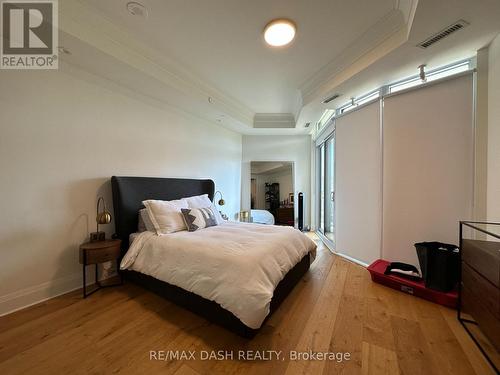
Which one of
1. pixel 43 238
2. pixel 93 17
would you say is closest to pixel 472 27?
pixel 93 17

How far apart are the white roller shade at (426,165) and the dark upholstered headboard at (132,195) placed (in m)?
3.17

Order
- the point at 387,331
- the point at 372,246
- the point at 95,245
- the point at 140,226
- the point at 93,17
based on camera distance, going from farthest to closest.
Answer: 1. the point at 372,246
2. the point at 140,226
3. the point at 95,245
4. the point at 93,17
5. the point at 387,331

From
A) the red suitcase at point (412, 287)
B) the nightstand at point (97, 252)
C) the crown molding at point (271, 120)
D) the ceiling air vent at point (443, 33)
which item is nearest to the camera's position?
the ceiling air vent at point (443, 33)

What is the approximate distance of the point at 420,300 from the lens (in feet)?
6.70

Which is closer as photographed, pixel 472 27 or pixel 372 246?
pixel 472 27

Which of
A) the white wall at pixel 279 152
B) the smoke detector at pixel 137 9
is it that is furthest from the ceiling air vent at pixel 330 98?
the smoke detector at pixel 137 9

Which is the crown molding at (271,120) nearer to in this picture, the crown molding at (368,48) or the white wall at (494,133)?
the crown molding at (368,48)

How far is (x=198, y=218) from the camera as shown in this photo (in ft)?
8.73

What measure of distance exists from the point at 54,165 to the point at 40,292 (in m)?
1.31

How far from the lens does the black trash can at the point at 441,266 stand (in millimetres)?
1925

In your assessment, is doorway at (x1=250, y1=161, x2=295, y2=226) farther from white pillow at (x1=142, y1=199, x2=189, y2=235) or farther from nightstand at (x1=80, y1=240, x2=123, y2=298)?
nightstand at (x1=80, y1=240, x2=123, y2=298)

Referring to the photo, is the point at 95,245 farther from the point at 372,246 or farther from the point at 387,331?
the point at 372,246

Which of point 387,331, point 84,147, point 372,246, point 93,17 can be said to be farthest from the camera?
point 372,246

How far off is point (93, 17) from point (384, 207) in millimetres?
3870
